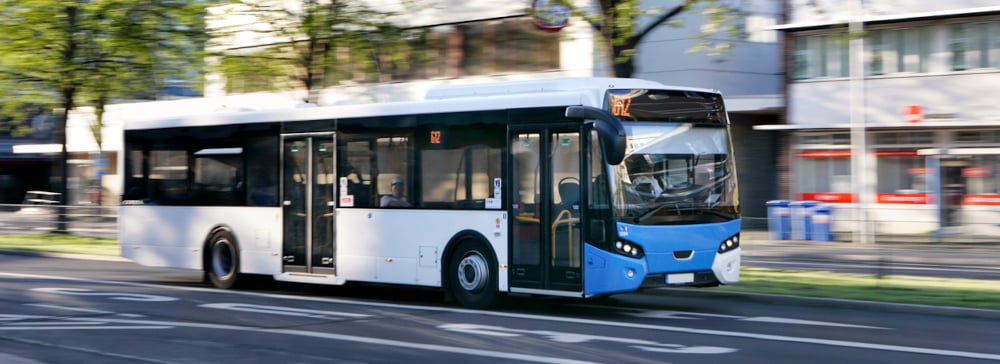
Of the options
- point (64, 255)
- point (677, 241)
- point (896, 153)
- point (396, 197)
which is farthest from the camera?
point (896, 153)

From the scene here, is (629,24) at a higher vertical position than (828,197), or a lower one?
higher

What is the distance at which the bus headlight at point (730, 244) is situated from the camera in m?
14.2

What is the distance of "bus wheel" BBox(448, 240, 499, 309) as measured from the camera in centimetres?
1459

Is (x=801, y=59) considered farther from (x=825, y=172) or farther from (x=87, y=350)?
(x=87, y=350)

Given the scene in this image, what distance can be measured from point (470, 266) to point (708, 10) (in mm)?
6723

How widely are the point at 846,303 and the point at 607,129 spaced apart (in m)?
3.85

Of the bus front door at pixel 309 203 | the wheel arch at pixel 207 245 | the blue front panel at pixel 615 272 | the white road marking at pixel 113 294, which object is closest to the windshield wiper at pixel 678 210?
the blue front panel at pixel 615 272

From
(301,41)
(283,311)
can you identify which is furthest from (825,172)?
(283,311)

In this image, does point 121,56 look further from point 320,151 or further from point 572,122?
point 572,122

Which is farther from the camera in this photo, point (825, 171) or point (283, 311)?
point (825, 171)

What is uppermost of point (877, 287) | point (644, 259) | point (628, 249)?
point (628, 249)

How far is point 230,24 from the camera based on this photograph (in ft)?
101

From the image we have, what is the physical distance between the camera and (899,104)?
113ft

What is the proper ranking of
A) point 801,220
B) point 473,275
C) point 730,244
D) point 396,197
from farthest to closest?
point 801,220 → point 396,197 → point 473,275 → point 730,244
